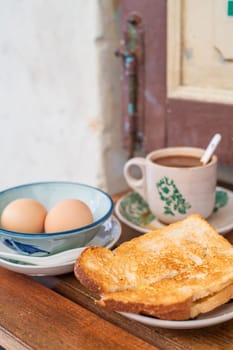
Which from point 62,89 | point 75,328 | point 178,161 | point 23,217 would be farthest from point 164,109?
point 75,328

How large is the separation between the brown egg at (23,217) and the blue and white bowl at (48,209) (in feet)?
0.11

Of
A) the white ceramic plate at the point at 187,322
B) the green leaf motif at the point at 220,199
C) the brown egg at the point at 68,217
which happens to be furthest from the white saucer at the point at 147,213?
the white ceramic plate at the point at 187,322

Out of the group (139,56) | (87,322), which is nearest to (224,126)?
(139,56)

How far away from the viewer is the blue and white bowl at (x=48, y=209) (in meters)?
0.67

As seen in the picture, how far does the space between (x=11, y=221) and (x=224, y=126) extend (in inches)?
17.2

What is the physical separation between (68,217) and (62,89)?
1.90 ft

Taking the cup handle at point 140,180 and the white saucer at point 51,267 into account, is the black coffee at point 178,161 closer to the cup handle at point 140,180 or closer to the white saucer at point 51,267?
the cup handle at point 140,180

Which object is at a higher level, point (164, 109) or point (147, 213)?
point (164, 109)

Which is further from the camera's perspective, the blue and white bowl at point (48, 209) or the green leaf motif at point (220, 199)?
Result: the green leaf motif at point (220, 199)

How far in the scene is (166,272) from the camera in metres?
0.62

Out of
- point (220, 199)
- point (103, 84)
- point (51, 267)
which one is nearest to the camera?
point (51, 267)

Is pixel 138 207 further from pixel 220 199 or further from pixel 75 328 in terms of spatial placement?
pixel 75 328

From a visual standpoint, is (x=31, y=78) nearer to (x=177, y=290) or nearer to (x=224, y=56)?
(x=224, y=56)

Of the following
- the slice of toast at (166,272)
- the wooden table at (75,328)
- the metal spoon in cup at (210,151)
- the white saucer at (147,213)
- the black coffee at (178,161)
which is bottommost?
the white saucer at (147,213)
